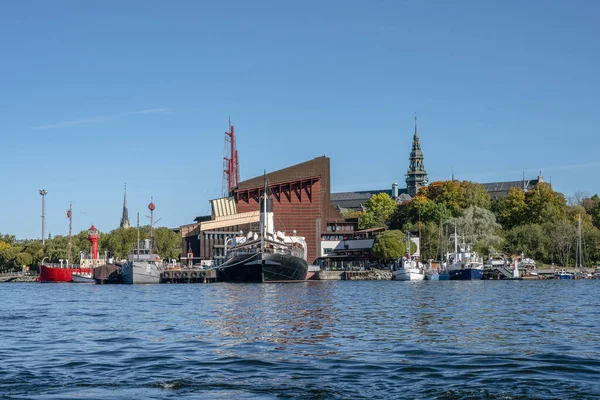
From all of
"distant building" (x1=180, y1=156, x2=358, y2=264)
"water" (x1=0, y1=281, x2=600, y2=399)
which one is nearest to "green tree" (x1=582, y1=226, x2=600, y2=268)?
"distant building" (x1=180, y1=156, x2=358, y2=264)

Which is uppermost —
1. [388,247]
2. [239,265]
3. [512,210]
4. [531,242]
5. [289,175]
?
[289,175]

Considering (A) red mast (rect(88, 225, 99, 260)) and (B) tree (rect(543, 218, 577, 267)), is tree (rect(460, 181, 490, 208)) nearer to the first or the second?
(B) tree (rect(543, 218, 577, 267))

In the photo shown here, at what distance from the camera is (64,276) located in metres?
151

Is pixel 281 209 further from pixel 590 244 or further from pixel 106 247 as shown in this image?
pixel 590 244

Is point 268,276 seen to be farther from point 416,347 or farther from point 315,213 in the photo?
point 416,347

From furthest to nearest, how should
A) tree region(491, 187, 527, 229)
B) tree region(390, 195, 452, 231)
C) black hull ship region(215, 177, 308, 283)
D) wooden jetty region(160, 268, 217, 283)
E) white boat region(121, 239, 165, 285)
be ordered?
tree region(390, 195, 452, 231)
tree region(491, 187, 527, 229)
wooden jetty region(160, 268, 217, 283)
white boat region(121, 239, 165, 285)
black hull ship region(215, 177, 308, 283)

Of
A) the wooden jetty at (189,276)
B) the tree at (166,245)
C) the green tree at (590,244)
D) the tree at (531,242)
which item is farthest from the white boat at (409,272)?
the tree at (166,245)

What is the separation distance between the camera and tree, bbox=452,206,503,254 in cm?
15588

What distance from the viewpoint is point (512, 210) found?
6860 inches

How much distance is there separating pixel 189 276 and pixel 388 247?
4312 centimetres

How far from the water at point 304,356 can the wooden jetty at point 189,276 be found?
3437 inches

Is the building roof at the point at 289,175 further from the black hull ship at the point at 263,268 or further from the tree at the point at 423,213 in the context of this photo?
the black hull ship at the point at 263,268

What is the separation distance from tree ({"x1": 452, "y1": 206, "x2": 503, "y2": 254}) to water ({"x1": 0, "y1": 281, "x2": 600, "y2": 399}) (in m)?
114

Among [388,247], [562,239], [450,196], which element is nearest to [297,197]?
[388,247]
